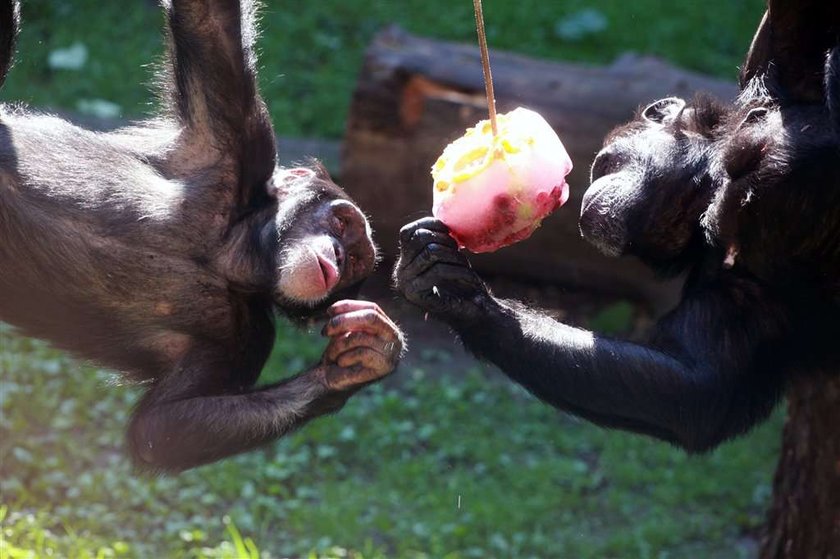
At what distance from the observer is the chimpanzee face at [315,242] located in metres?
5.63

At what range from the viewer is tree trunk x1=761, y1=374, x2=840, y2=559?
634cm

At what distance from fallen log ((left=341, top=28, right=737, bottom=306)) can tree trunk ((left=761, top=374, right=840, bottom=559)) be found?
3763 mm

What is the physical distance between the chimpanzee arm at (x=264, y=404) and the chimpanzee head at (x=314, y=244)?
14.9 inches

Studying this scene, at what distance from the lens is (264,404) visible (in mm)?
5430

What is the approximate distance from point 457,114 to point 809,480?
463 centimetres

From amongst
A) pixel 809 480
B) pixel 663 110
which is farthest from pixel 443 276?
pixel 809 480

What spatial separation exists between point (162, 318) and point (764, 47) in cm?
288

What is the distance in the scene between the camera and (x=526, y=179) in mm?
5023

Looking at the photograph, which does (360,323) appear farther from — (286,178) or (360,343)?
(286,178)

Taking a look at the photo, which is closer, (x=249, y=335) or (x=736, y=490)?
(x=249, y=335)

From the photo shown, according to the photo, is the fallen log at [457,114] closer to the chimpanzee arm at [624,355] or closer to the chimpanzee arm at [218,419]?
the chimpanzee arm at [624,355]

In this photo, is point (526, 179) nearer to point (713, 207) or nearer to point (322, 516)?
point (713, 207)

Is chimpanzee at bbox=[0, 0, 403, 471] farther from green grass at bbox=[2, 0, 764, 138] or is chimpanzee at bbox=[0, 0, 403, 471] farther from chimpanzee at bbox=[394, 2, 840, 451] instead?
green grass at bbox=[2, 0, 764, 138]

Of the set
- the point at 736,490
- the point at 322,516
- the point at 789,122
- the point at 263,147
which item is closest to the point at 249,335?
the point at 263,147
